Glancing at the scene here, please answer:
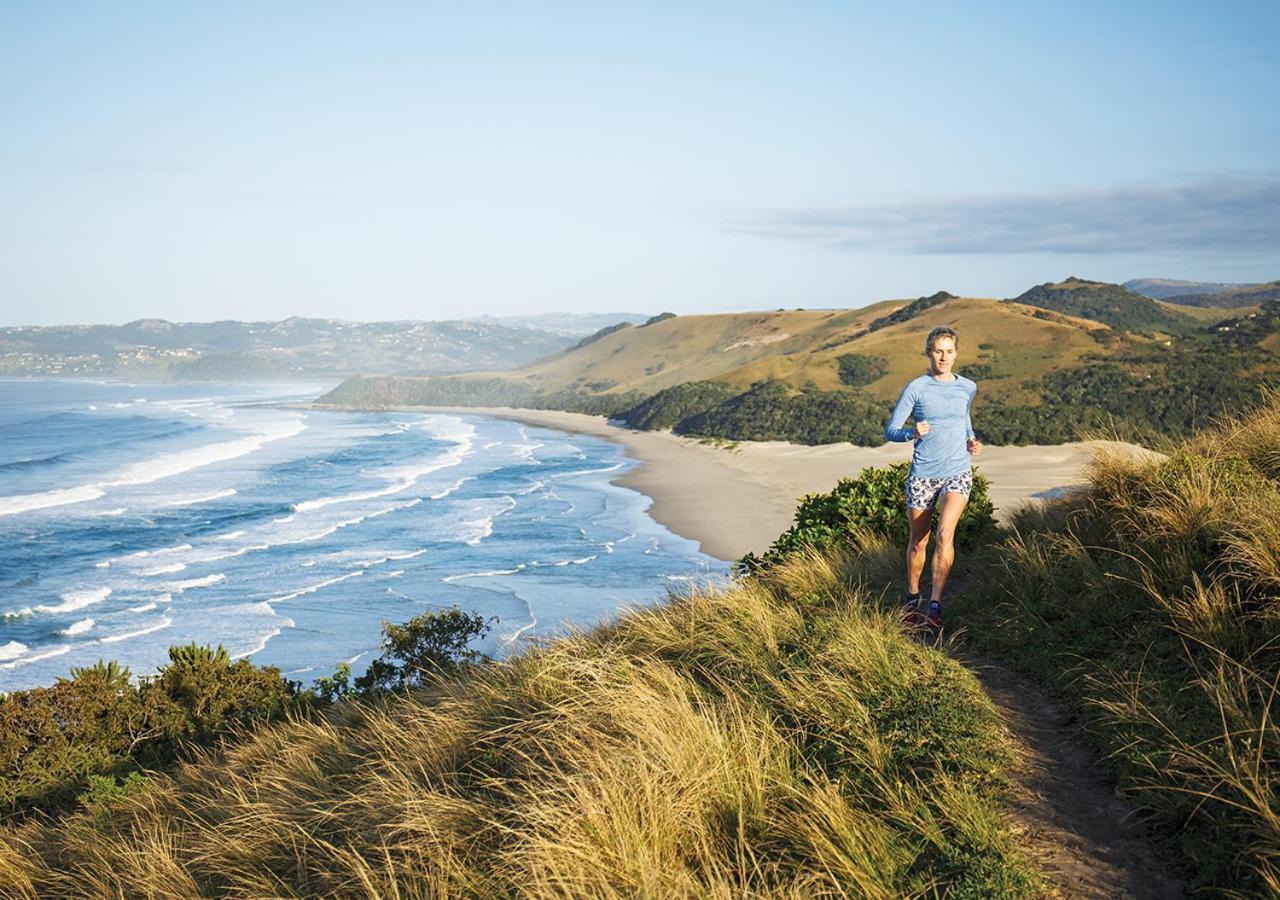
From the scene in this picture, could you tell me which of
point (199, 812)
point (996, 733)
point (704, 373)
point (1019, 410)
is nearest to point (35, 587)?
point (199, 812)

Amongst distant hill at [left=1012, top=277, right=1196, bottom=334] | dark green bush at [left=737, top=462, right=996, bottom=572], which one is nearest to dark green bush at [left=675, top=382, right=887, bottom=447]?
dark green bush at [left=737, top=462, right=996, bottom=572]

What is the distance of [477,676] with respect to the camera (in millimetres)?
7176

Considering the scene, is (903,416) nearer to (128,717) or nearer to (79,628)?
(128,717)

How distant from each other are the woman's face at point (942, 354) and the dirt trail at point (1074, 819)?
2772 millimetres

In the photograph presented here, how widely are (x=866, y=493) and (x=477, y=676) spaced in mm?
6020

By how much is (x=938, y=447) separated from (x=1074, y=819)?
3715 millimetres

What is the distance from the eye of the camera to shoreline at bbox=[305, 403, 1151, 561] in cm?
3256

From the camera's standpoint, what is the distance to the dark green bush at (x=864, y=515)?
10.3 m

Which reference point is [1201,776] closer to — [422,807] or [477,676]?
[422,807]

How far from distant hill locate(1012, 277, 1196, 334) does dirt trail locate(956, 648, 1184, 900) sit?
125 m

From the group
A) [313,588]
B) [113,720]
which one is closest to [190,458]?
[313,588]

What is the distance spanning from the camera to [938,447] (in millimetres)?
7414

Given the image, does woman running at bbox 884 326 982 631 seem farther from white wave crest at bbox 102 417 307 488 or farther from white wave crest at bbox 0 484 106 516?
white wave crest at bbox 102 417 307 488

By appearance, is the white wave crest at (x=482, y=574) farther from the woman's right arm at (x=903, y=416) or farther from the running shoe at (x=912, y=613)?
the woman's right arm at (x=903, y=416)
